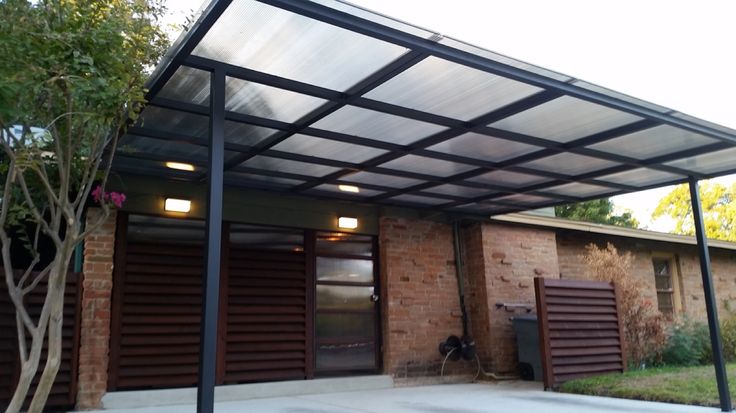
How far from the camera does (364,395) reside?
7.27 m

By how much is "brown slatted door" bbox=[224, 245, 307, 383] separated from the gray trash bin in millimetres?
3331

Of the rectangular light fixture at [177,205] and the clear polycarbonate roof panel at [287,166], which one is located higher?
the clear polycarbonate roof panel at [287,166]

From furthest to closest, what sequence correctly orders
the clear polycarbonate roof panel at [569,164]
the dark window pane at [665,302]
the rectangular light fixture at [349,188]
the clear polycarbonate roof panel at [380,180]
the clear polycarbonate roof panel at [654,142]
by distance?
the dark window pane at [665,302], the rectangular light fixture at [349,188], the clear polycarbonate roof panel at [380,180], the clear polycarbonate roof panel at [569,164], the clear polycarbonate roof panel at [654,142]

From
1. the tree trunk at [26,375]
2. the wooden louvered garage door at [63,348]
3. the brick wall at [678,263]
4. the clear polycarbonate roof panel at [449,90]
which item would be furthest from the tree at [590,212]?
the tree trunk at [26,375]

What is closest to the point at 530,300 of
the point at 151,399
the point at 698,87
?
the point at 151,399

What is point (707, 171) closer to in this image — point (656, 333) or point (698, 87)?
point (656, 333)

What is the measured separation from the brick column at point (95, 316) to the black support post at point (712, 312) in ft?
21.5

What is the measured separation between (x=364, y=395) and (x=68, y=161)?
4659 millimetres

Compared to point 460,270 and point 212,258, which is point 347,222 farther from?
point 212,258

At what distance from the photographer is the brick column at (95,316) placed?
6125mm

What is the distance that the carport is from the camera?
3.79 meters

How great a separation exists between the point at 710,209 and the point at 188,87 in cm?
3181

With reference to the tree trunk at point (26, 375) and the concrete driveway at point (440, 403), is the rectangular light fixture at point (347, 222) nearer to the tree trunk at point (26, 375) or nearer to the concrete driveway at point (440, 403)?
the concrete driveway at point (440, 403)

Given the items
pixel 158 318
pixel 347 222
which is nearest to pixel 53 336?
pixel 158 318
